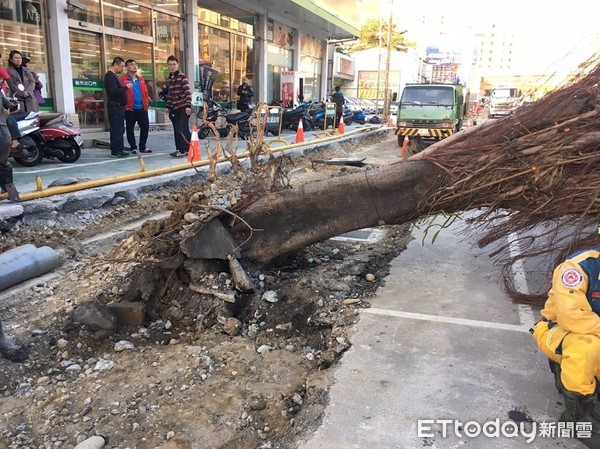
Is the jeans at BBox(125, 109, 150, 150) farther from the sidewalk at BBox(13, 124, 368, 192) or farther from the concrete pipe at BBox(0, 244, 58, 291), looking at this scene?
the concrete pipe at BBox(0, 244, 58, 291)

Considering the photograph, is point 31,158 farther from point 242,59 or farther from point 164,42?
point 242,59

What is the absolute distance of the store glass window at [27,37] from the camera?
10.9 metres

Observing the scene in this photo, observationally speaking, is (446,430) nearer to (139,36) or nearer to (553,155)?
(553,155)

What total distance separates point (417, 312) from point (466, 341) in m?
0.56

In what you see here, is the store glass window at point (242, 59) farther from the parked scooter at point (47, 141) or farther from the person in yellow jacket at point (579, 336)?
the person in yellow jacket at point (579, 336)

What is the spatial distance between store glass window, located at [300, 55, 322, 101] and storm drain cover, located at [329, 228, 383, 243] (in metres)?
22.5

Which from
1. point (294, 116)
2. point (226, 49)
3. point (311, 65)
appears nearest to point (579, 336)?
point (294, 116)

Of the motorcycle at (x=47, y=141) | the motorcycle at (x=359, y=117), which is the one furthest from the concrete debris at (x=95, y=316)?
the motorcycle at (x=359, y=117)

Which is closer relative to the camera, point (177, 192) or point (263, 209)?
point (263, 209)

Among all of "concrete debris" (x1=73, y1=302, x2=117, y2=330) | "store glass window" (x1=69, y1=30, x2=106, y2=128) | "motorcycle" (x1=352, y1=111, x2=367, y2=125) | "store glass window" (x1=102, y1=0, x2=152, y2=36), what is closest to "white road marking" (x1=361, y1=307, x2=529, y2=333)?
"concrete debris" (x1=73, y1=302, x2=117, y2=330)

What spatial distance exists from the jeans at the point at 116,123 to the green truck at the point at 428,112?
942cm

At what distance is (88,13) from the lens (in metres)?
13.0

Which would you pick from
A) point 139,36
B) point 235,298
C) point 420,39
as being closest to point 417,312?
point 235,298

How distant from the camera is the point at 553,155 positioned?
3.86 m
